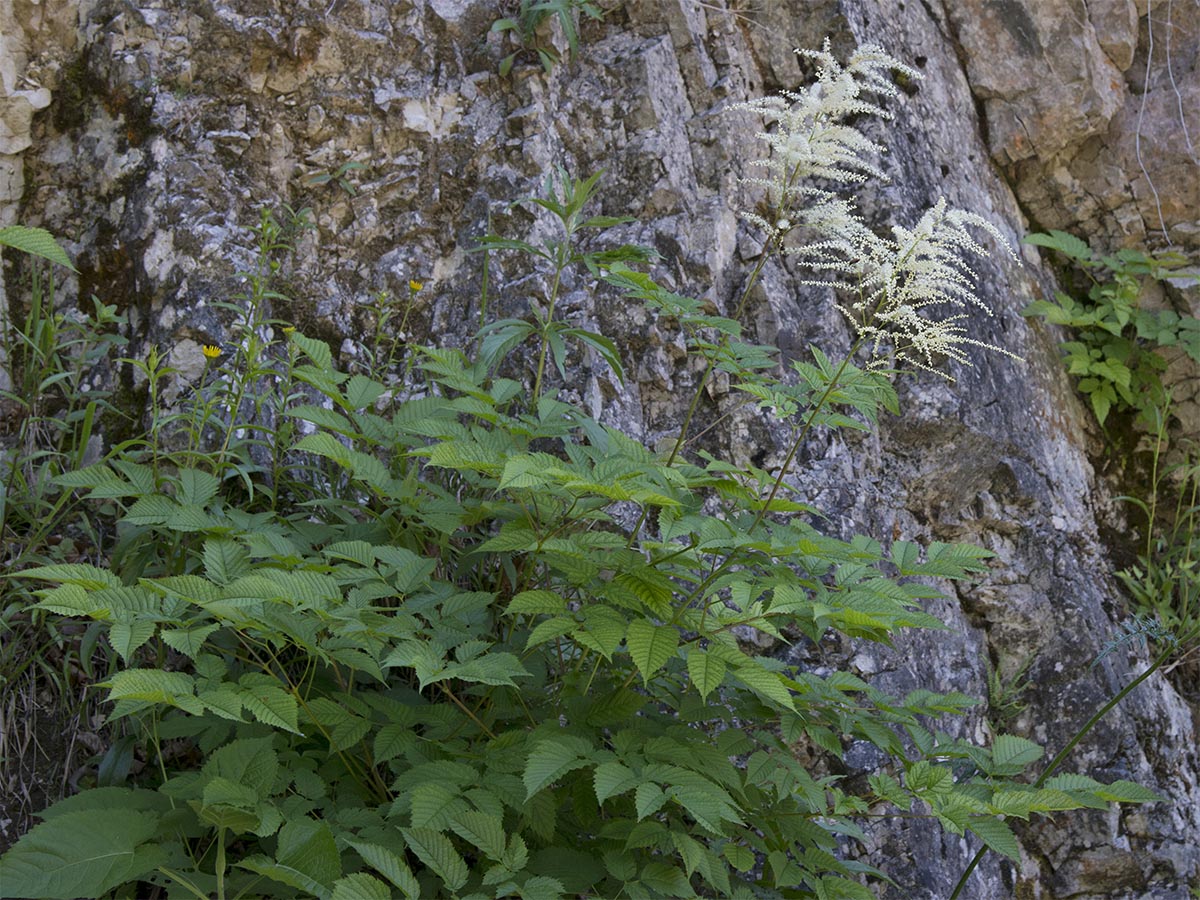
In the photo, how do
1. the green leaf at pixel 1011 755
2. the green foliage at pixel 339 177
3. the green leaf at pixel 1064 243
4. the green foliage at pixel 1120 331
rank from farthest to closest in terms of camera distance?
the green leaf at pixel 1064 243, the green foliage at pixel 1120 331, the green foliage at pixel 339 177, the green leaf at pixel 1011 755

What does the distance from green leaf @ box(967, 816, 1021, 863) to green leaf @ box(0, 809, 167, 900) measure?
163 centimetres

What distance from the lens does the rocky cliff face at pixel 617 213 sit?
346 centimetres

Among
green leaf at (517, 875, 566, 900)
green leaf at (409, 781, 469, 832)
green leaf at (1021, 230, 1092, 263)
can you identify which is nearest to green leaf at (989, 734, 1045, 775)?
green leaf at (517, 875, 566, 900)

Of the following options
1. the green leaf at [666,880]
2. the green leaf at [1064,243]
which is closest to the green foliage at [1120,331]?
the green leaf at [1064,243]

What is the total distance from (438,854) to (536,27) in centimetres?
321

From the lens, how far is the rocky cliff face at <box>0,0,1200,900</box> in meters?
3.46

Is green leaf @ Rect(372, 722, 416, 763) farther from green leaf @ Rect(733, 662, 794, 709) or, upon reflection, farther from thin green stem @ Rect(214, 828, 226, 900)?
green leaf @ Rect(733, 662, 794, 709)

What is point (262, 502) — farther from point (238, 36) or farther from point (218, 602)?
point (238, 36)

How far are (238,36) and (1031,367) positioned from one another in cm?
356

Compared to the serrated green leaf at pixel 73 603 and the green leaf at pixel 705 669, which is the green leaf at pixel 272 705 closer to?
the serrated green leaf at pixel 73 603

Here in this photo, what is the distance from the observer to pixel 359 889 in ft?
→ 5.32

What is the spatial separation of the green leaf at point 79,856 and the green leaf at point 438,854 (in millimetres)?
506

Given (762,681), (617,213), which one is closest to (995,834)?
(762,681)

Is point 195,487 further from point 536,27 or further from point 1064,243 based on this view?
point 1064,243
